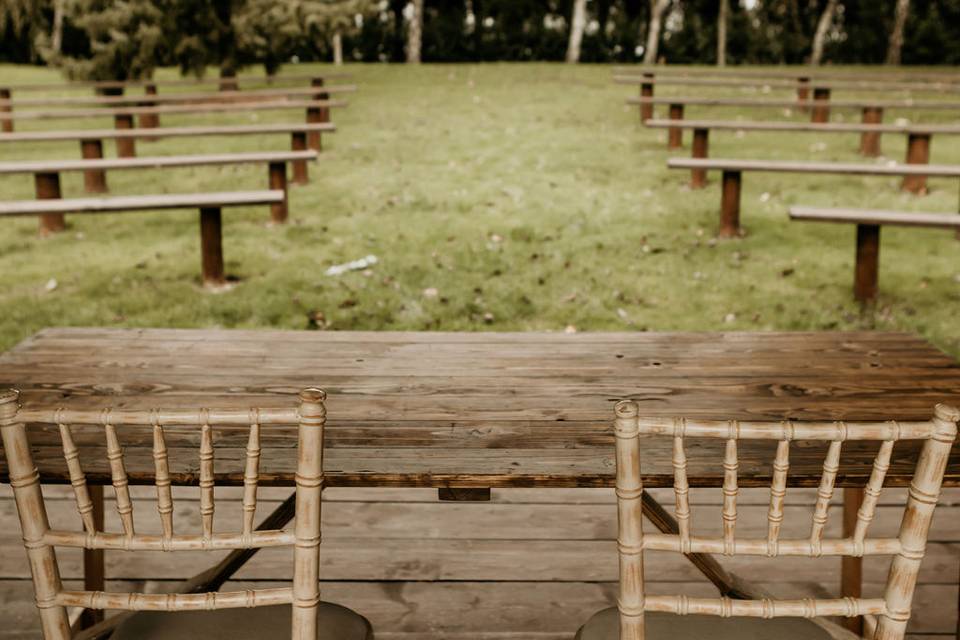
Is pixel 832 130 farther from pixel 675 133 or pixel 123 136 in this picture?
pixel 123 136

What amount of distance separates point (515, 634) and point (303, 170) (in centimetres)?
635

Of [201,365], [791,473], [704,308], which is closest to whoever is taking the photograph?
[791,473]

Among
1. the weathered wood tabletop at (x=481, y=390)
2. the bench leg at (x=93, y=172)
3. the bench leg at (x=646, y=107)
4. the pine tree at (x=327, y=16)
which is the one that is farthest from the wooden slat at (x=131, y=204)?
the pine tree at (x=327, y=16)

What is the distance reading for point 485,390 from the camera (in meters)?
2.40

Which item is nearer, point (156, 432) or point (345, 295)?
point (156, 432)

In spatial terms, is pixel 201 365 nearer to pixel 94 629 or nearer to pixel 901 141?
pixel 94 629

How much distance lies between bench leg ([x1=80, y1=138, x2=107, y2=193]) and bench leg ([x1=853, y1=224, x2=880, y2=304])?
5.92 m

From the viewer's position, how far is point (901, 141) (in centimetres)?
1029

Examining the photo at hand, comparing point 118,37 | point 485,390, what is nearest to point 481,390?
point 485,390

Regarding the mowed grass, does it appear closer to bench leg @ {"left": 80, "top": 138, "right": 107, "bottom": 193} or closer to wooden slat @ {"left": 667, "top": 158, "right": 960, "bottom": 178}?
bench leg @ {"left": 80, "top": 138, "right": 107, "bottom": 193}

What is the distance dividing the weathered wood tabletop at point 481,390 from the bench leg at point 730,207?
3.88 metres

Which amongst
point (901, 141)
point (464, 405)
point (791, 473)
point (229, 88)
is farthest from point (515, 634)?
point (229, 88)

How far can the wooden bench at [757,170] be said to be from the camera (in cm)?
626

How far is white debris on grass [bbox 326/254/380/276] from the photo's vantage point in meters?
6.10
